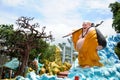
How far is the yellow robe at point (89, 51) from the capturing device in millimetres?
10367

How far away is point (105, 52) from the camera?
12.7m

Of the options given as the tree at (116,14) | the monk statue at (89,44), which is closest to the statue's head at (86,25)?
the monk statue at (89,44)

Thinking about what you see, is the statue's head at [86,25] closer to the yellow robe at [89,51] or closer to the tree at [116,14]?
the yellow robe at [89,51]

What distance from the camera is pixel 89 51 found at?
10539mm

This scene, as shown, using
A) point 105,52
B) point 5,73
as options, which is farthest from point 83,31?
point 5,73

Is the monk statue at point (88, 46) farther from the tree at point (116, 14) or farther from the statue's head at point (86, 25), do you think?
the tree at point (116, 14)

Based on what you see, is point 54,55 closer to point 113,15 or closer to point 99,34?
point 113,15

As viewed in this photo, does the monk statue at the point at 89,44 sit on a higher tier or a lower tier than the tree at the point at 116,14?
lower

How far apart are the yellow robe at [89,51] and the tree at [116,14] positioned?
28.3 ft

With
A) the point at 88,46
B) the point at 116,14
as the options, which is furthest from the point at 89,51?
the point at 116,14

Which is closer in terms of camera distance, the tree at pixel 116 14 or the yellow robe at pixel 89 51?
the yellow robe at pixel 89 51

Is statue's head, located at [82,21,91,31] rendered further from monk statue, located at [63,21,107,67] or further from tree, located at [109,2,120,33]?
tree, located at [109,2,120,33]

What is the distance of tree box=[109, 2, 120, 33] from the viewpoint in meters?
19.0

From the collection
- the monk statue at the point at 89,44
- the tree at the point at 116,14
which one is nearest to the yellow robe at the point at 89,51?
the monk statue at the point at 89,44
